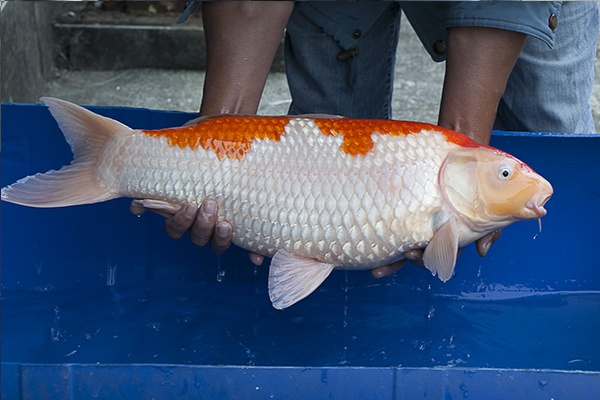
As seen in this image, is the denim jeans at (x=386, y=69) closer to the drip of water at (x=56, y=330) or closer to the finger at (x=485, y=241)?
the finger at (x=485, y=241)

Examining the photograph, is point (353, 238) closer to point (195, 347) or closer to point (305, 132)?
point (305, 132)

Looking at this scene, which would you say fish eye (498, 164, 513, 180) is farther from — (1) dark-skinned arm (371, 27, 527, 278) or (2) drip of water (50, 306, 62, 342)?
(2) drip of water (50, 306, 62, 342)

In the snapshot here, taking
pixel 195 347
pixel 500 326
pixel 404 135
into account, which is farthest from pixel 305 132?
pixel 500 326

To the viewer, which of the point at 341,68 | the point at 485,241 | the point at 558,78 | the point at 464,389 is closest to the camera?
the point at 464,389

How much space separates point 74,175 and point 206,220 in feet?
0.66

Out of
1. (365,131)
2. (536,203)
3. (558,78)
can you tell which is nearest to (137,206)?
(365,131)

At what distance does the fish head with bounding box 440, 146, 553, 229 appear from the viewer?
4.05 ft

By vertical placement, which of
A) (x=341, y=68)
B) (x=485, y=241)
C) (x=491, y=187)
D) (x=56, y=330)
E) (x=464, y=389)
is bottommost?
(x=56, y=330)

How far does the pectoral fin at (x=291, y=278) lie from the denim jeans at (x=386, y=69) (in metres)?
0.52

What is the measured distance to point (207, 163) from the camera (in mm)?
1304

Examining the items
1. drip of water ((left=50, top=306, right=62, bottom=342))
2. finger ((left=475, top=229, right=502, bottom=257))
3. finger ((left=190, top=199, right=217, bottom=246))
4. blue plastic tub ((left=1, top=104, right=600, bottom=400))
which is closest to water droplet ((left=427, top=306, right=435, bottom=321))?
blue plastic tub ((left=1, top=104, right=600, bottom=400))

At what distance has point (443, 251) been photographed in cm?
123

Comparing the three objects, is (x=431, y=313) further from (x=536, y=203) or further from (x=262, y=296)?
(x=536, y=203)

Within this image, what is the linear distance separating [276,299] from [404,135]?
0.29 m
